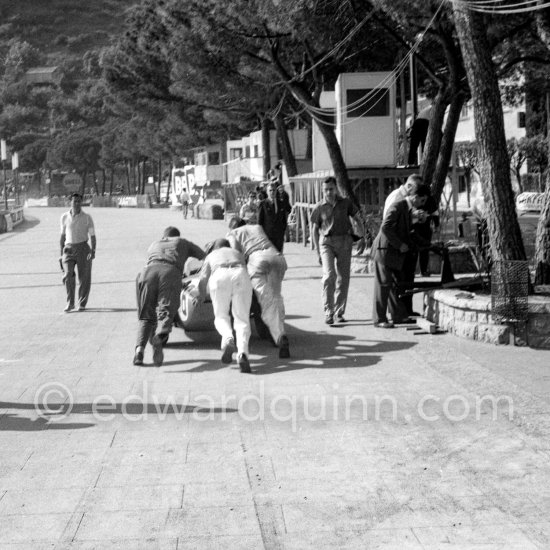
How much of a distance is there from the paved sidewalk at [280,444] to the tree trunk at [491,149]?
4.46ft

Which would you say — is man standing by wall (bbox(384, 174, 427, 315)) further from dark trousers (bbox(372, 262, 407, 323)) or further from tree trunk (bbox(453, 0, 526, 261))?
tree trunk (bbox(453, 0, 526, 261))

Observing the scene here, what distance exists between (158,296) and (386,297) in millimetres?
2789

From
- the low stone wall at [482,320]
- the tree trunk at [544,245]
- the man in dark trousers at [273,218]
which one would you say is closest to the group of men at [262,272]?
the low stone wall at [482,320]

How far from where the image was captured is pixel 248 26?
890 inches

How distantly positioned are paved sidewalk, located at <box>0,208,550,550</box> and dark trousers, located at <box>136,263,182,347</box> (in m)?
0.36

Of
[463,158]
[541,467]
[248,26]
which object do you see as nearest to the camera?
[541,467]

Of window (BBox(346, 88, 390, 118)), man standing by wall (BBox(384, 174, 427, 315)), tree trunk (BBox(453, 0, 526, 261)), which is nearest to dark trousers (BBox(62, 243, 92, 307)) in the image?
man standing by wall (BBox(384, 174, 427, 315))

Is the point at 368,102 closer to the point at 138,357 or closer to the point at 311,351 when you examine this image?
the point at 311,351

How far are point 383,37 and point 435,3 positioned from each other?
593cm

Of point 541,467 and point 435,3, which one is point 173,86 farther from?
point 541,467

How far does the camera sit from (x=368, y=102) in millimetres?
25109

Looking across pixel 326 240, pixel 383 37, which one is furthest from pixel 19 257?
pixel 326 240

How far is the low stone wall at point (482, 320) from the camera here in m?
10.1

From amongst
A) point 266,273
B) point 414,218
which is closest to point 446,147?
point 414,218
